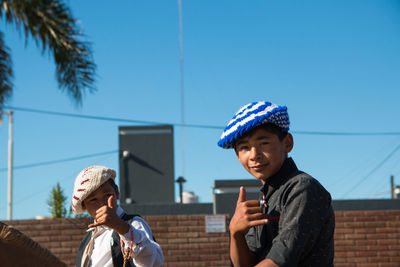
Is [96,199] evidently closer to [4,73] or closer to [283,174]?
[283,174]

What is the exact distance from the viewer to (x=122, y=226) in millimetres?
2285

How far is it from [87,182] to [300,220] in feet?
4.70

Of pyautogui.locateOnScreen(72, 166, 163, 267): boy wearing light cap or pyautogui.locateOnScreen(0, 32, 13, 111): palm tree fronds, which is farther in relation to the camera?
pyautogui.locateOnScreen(0, 32, 13, 111): palm tree fronds

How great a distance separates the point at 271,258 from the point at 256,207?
18 centimetres

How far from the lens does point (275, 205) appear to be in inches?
66.4

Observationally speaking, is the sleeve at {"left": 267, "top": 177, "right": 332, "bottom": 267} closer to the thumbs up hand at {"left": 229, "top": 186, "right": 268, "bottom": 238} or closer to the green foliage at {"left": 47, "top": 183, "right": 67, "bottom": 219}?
the thumbs up hand at {"left": 229, "top": 186, "right": 268, "bottom": 238}

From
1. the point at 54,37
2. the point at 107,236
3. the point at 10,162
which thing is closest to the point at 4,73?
the point at 54,37

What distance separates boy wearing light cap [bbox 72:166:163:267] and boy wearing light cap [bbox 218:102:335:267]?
31.5 inches

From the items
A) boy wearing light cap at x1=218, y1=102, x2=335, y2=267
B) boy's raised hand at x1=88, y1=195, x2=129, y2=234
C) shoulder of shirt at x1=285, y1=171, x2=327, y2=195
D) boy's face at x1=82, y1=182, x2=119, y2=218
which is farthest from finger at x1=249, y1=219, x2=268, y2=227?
boy's face at x1=82, y1=182, x2=119, y2=218

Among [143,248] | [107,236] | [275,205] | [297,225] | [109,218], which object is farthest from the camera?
[107,236]

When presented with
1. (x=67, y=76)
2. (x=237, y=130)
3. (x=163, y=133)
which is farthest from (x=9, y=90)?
(x=163, y=133)

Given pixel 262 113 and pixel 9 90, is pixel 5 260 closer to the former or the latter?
pixel 262 113

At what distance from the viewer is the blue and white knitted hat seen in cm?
171

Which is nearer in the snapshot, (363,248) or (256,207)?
(256,207)
